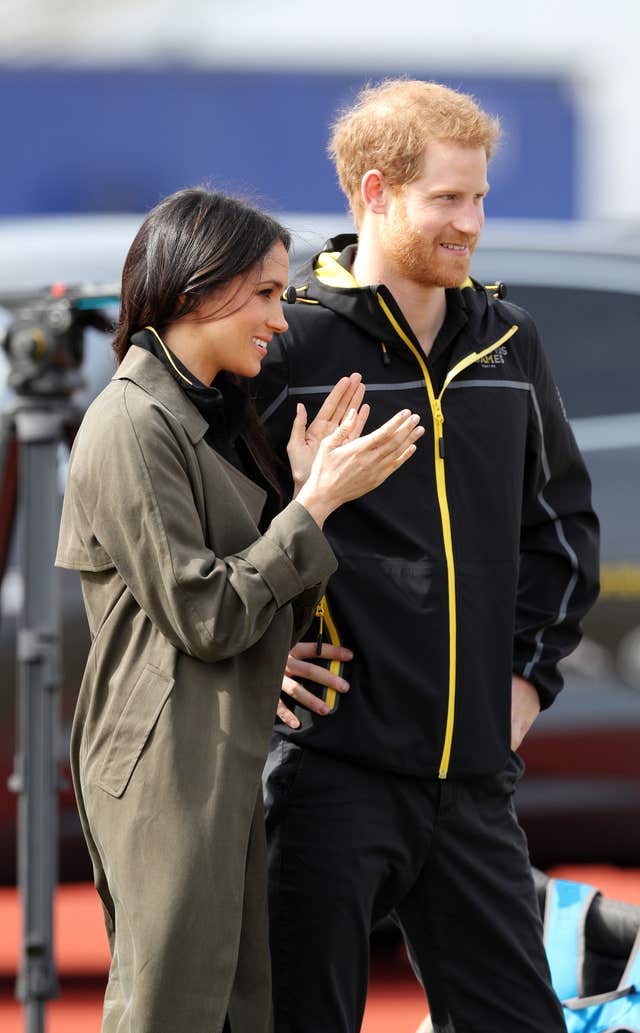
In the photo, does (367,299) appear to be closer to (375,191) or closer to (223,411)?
(375,191)

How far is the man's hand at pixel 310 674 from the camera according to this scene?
8.62 feet

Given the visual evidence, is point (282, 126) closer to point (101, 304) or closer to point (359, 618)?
point (101, 304)

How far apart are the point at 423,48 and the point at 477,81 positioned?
4.98 meters

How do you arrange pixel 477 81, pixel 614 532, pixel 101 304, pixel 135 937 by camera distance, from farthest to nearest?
pixel 477 81
pixel 614 532
pixel 101 304
pixel 135 937

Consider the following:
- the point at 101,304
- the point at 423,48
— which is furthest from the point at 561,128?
the point at 101,304

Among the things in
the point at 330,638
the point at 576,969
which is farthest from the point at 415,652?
the point at 576,969

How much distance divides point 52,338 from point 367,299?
1104mm

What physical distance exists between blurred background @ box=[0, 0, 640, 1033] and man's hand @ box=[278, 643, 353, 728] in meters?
0.64

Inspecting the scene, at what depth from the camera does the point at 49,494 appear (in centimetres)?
370

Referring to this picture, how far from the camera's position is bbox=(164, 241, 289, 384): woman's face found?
240 cm

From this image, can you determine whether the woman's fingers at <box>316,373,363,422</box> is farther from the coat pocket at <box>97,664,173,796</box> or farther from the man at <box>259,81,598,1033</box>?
the coat pocket at <box>97,664,173,796</box>

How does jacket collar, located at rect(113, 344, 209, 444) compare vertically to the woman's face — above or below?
below

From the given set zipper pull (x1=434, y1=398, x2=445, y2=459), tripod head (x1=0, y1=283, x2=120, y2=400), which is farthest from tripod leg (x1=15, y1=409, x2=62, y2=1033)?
zipper pull (x1=434, y1=398, x2=445, y2=459)

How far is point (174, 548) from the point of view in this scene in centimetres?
227
